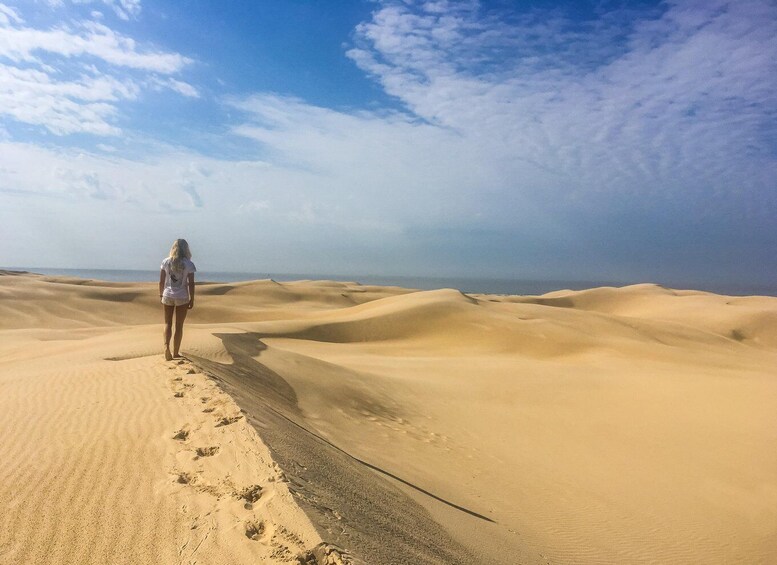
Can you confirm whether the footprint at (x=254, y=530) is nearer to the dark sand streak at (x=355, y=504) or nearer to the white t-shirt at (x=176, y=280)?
the dark sand streak at (x=355, y=504)

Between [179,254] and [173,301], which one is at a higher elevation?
[179,254]

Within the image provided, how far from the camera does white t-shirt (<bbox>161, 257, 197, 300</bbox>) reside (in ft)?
24.0

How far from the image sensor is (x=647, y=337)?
24344 millimetres

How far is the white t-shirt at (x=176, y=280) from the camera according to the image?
7.30 meters

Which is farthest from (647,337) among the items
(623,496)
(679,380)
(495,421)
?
(623,496)

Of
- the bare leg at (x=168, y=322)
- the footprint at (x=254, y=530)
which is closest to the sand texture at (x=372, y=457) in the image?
the footprint at (x=254, y=530)

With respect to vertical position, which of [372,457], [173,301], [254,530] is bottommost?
[372,457]

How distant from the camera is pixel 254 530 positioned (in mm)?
2871

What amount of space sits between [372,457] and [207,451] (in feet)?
9.73

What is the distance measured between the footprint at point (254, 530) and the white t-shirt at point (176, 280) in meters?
5.14

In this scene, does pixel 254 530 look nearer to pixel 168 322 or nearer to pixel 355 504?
pixel 355 504

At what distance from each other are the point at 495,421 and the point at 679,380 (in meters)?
7.38

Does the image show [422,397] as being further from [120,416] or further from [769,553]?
[120,416]

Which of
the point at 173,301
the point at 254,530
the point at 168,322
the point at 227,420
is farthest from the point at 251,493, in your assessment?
the point at 168,322
